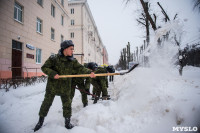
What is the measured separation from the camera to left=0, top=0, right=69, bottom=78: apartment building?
7531mm

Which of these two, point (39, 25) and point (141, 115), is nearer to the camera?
point (141, 115)

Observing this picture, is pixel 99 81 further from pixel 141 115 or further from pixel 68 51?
pixel 141 115

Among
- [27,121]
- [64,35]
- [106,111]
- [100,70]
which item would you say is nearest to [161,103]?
[106,111]

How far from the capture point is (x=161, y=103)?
222 cm

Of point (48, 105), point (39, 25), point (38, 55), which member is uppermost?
point (39, 25)

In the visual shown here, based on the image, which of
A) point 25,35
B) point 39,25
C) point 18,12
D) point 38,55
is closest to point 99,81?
point 25,35

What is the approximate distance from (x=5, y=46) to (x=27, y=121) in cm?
706

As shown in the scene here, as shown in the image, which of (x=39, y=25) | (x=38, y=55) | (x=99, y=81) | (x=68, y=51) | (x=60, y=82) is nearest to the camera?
(x=60, y=82)

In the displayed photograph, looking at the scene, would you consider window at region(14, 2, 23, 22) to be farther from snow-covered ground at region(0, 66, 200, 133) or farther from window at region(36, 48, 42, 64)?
snow-covered ground at region(0, 66, 200, 133)

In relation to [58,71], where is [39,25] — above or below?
above

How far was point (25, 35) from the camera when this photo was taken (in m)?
9.29

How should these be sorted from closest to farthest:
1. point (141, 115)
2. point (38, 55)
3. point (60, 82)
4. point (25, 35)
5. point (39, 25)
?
point (141, 115) < point (60, 82) < point (25, 35) < point (38, 55) < point (39, 25)

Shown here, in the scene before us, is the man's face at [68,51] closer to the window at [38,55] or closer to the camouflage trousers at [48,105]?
the camouflage trousers at [48,105]

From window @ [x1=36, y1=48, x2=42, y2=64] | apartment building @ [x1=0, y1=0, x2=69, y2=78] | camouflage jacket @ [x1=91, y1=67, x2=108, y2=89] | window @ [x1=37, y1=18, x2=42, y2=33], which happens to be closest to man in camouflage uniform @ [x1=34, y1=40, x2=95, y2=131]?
camouflage jacket @ [x1=91, y1=67, x2=108, y2=89]
